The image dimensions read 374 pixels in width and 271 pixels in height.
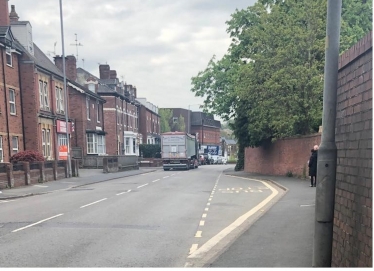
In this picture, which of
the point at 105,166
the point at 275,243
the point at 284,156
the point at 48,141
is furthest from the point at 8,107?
the point at 275,243

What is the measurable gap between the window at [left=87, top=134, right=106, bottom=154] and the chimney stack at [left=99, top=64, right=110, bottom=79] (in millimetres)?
16513

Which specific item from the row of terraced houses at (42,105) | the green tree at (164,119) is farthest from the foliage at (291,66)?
the green tree at (164,119)

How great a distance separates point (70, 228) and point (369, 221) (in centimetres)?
724

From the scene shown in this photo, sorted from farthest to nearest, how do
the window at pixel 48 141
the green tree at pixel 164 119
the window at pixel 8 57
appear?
the green tree at pixel 164 119 → the window at pixel 48 141 → the window at pixel 8 57

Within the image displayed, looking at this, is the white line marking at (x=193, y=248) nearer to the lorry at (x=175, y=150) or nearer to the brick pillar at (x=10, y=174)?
the brick pillar at (x=10, y=174)

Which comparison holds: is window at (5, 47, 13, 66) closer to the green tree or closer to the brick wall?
the brick wall

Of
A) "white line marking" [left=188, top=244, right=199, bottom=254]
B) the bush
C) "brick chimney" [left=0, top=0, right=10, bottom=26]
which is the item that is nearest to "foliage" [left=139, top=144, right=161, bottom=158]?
"brick chimney" [left=0, top=0, right=10, bottom=26]

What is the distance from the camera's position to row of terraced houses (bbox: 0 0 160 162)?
2812 cm

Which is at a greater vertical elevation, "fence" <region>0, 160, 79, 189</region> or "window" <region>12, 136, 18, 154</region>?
"window" <region>12, 136, 18, 154</region>

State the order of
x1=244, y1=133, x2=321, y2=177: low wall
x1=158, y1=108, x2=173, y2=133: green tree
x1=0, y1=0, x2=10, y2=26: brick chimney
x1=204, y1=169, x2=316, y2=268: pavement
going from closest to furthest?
x1=204, y1=169, x2=316, y2=268: pavement → x1=244, y1=133, x2=321, y2=177: low wall → x1=0, y1=0, x2=10, y2=26: brick chimney → x1=158, y1=108, x2=173, y2=133: green tree

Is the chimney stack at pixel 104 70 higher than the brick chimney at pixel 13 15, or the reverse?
the chimney stack at pixel 104 70

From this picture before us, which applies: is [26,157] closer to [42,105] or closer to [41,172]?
[41,172]

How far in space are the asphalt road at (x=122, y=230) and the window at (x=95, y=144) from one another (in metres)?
30.1

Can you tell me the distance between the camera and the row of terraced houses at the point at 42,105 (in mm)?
28125
